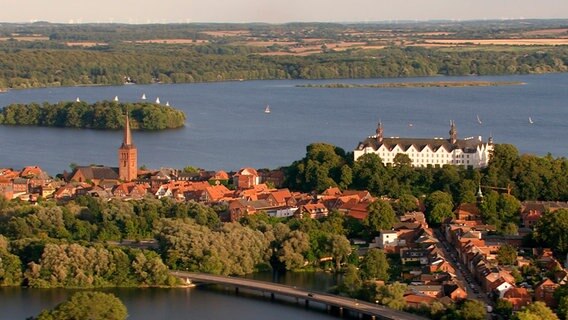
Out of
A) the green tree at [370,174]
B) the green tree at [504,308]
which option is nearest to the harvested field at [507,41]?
the green tree at [370,174]

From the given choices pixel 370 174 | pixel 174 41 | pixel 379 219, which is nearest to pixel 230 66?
pixel 174 41

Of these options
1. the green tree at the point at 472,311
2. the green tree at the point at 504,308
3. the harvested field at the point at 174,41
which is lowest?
the harvested field at the point at 174,41

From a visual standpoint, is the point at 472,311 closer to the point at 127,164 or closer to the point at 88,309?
the point at 88,309

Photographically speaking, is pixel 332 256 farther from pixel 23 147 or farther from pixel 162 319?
pixel 23 147

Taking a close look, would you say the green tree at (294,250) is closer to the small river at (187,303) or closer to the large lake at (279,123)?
the small river at (187,303)

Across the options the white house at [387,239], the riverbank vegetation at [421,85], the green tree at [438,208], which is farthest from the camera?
the riverbank vegetation at [421,85]

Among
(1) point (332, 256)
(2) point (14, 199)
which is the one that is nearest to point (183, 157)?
(2) point (14, 199)
